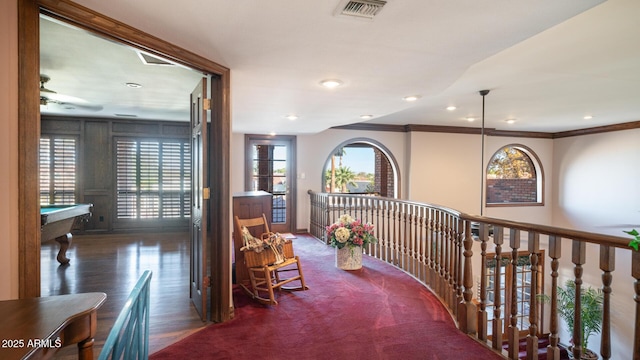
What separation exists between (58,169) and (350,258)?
231 inches

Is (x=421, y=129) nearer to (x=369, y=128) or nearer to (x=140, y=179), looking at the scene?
(x=369, y=128)

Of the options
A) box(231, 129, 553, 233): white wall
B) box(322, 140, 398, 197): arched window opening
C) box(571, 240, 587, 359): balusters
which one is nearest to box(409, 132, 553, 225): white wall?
box(231, 129, 553, 233): white wall

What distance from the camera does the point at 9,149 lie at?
147 centimetres

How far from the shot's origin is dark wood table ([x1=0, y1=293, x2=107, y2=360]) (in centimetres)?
86

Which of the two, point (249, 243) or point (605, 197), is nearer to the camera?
point (249, 243)

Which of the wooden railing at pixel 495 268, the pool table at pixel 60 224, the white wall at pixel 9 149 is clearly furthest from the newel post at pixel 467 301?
the pool table at pixel 60 224

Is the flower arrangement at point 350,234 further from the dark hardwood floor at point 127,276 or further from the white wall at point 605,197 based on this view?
the white wall at point 605,197

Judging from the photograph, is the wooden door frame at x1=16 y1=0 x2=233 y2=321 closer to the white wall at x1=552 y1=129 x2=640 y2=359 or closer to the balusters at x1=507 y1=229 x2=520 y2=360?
the balusters at x1=507 y1=229 x2=520 y2=360

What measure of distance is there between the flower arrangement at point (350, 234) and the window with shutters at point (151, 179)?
418cm

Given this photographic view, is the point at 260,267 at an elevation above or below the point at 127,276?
above

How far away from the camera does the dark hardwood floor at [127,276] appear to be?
2.69m

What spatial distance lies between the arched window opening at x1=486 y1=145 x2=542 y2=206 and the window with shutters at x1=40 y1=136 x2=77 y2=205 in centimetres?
922

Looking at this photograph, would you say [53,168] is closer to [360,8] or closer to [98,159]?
[98,159]

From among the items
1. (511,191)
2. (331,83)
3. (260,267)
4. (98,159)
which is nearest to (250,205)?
(260,267)
